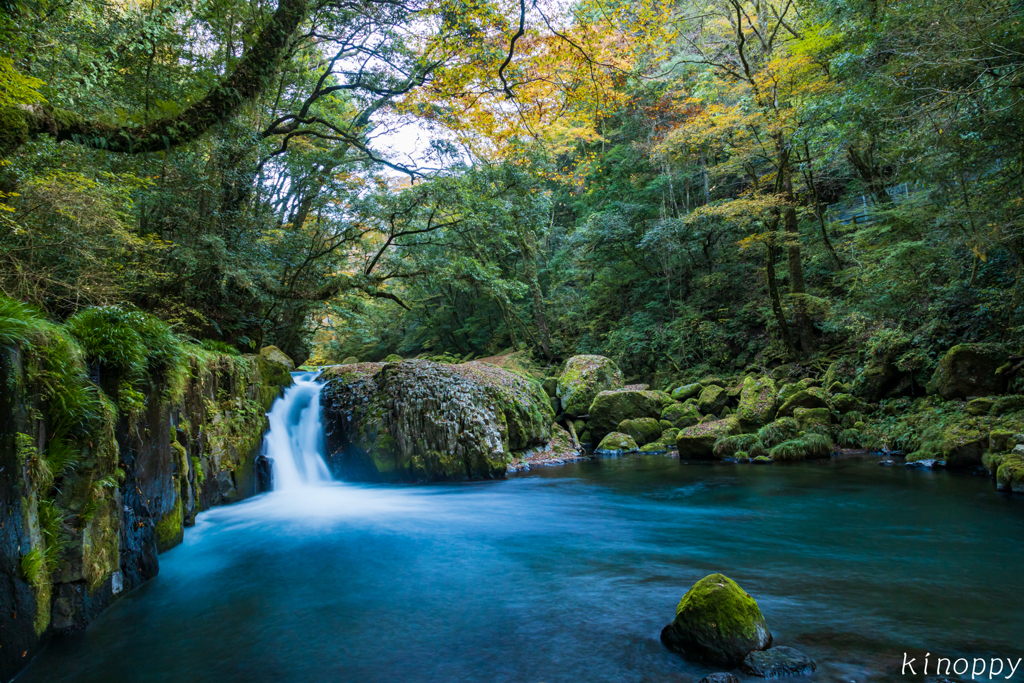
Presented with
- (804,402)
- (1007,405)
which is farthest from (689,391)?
(1007,405)

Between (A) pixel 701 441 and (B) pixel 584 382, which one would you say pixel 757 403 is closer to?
(A) pixel 701 441

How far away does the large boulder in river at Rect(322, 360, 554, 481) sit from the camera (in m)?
9.74

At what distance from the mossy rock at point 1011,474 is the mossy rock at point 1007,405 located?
1606mm

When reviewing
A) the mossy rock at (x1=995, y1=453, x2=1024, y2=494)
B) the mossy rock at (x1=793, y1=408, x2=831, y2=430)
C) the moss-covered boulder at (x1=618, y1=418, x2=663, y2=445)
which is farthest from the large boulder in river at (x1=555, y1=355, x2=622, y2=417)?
the mossy rock at (x1=995, y1=453, x2=1024, y2=494)

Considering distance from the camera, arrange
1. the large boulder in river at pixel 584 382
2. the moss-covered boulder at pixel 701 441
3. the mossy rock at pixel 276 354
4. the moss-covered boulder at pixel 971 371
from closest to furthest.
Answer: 1. the moss-covered boulder at pixel 971 371
2. the moss-covered boulder at pixel 701 441
3. the mossy rock at pixel 276 354
4. the large boulder in river at pixel 584 382

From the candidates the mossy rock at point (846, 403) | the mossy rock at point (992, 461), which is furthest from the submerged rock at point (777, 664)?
the mossy rock at point (846, 403)

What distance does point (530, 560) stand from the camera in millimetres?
5242

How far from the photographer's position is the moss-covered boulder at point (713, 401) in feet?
44.5

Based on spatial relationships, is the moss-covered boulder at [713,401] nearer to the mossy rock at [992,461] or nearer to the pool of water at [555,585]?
the pool of water at [555,585]

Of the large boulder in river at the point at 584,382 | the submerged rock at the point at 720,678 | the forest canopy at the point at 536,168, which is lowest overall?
the submerged rock at the point at 720,678

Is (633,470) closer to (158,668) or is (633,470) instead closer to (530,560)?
(530,560)

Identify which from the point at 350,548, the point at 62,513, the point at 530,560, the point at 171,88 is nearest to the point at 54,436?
the point at 62,513

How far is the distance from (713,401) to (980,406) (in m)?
5.84

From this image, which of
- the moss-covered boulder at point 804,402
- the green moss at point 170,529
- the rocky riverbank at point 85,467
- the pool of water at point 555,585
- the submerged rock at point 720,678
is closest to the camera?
the submerged rock at point 720,678
